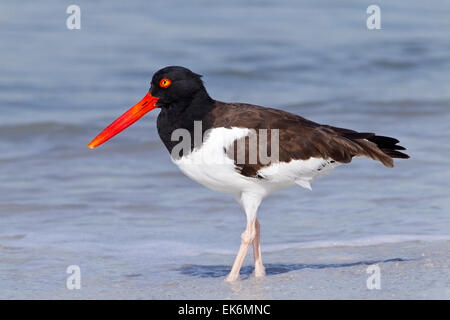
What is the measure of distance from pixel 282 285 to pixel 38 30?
10953 mm

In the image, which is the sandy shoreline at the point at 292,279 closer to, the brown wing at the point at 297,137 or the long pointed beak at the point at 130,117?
the brown wing at the point at 297,137

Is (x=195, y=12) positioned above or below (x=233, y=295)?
above

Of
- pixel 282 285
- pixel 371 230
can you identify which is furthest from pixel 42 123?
pixel 282 285

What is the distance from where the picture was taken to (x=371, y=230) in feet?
22.6

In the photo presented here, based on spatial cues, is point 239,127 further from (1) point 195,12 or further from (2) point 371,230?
(1) point 195,12

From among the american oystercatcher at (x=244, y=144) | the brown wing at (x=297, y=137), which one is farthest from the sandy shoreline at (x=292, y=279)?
the brown wing at (x=297, y=137)

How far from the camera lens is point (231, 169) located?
5.57 metres

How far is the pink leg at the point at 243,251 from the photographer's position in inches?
227

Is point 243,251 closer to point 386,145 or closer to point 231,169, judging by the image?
point 231,169

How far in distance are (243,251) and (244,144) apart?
2.70 ft

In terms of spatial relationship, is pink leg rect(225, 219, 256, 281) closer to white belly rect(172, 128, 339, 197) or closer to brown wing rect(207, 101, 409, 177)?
white belly rect(172, 128, 339, 197)

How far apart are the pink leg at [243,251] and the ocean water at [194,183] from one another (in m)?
0.09

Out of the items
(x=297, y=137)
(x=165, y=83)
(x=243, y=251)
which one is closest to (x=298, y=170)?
(x=297, y=137)
